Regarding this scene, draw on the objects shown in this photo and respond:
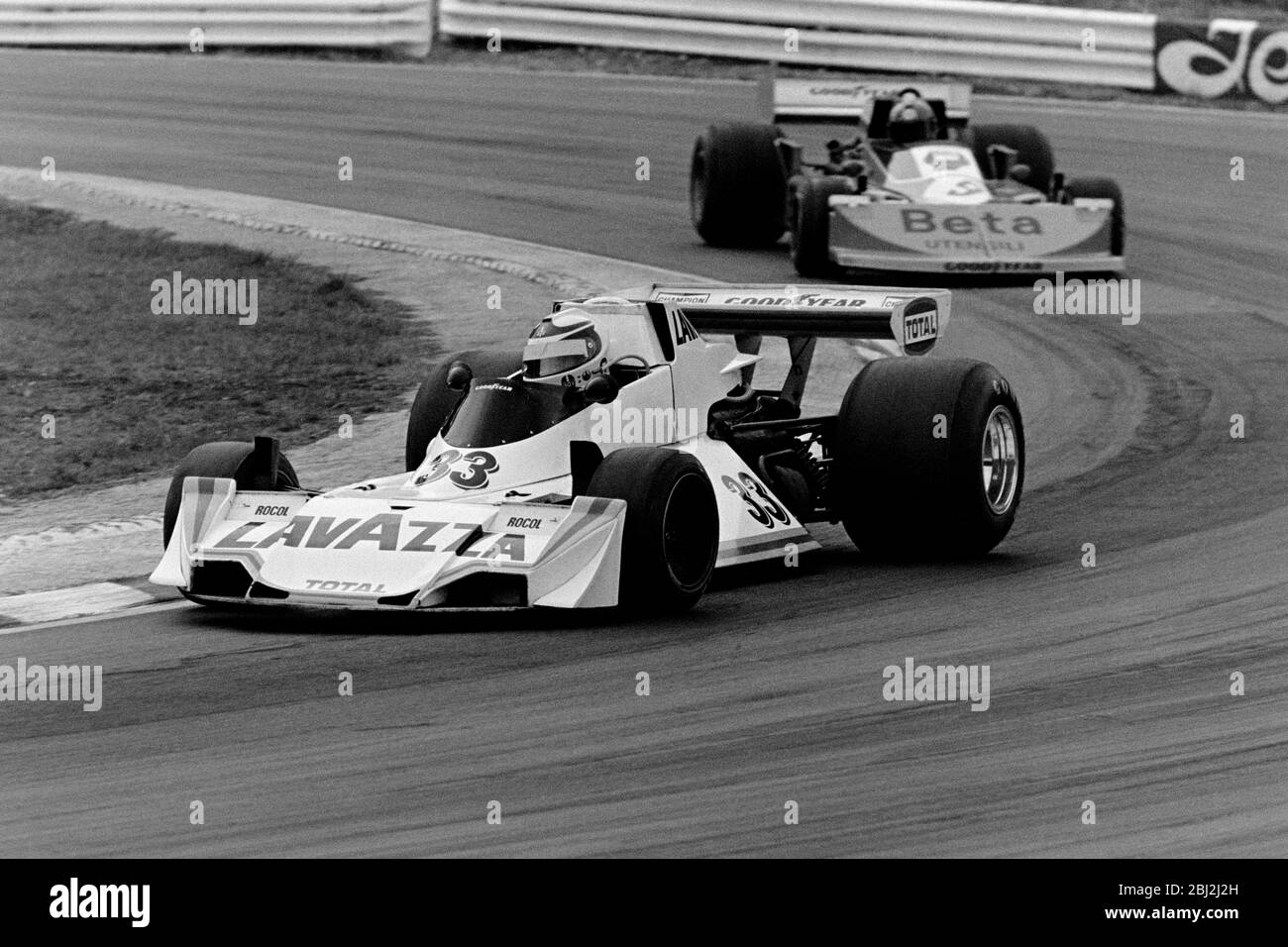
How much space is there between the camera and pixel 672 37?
29234mm

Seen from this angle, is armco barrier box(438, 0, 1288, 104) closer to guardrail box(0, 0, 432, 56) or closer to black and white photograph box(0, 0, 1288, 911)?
guardrail box(0, 0, 432, 56)

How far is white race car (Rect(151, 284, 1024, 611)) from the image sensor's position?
28.4 feet

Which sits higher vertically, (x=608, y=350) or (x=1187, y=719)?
(x=608, y=350)

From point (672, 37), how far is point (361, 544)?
70.4ft

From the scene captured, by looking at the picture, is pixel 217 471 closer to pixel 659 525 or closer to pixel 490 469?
pixel 490 469

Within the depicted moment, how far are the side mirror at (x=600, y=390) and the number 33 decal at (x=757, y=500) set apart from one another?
0.63 meters

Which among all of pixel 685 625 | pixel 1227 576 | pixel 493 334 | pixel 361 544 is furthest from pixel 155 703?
pixel 493 334

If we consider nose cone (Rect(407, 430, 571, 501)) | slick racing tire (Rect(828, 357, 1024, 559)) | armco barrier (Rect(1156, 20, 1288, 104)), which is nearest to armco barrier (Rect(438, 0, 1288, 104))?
armco barrier (Rect(1156, 20, 1288, 104))

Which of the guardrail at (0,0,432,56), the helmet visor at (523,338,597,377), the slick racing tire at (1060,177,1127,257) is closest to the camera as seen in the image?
the helmet visor at (523,338,597,377)

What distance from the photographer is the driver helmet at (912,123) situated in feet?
64.2

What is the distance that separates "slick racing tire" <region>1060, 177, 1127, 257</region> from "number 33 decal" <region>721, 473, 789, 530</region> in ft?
30.2

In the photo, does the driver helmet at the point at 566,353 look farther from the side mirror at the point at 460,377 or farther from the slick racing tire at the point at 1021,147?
the slick racing tire at the point at 1021,147

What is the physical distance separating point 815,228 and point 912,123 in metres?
2.20
